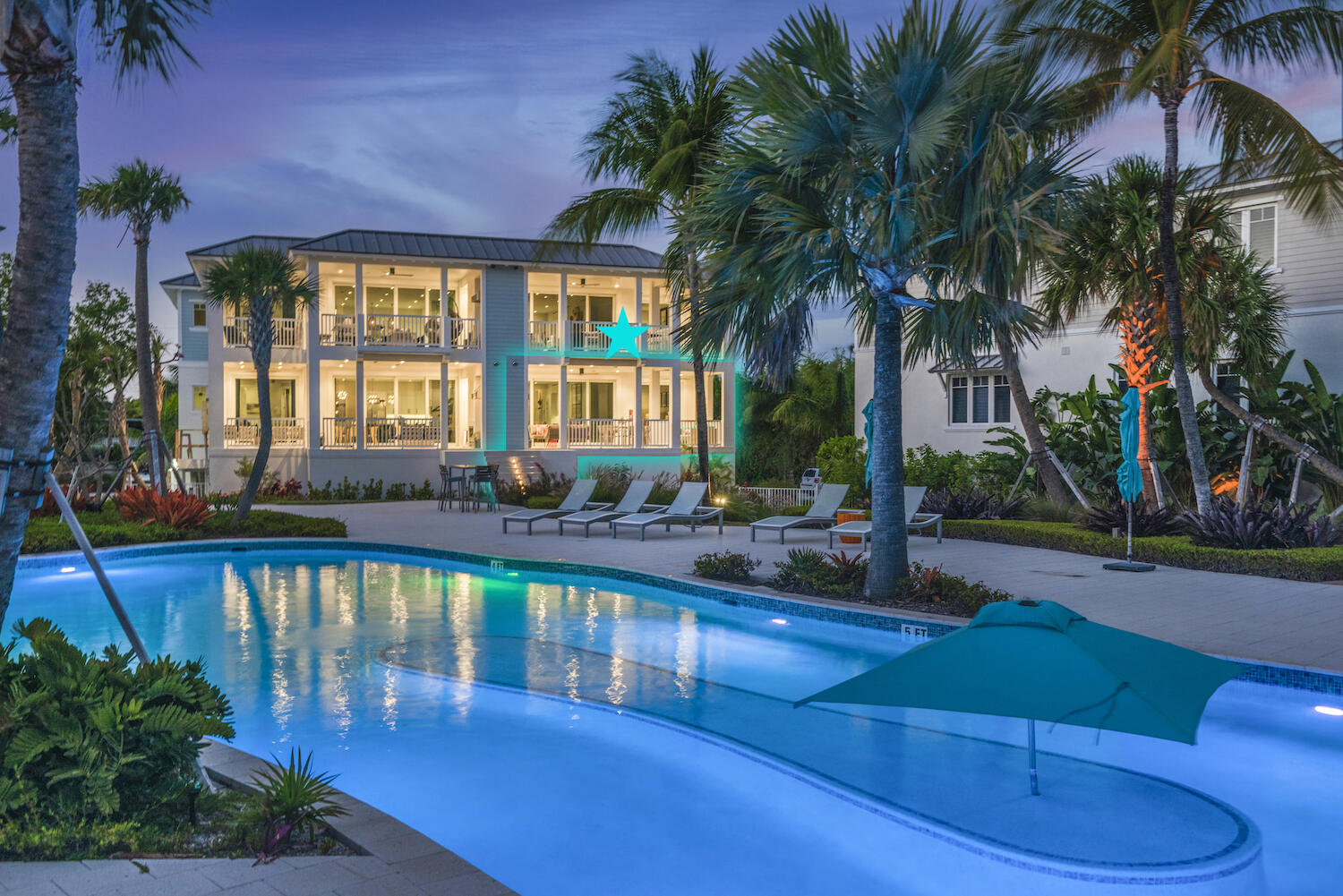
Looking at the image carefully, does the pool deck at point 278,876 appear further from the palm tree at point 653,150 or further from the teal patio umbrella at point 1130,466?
the palm tree at point 653,150

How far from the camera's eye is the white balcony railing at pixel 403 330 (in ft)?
84.6

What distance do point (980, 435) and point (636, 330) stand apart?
9.75m

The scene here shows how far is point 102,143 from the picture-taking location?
5285 millimetres

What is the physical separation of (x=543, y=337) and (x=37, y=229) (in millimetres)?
23382

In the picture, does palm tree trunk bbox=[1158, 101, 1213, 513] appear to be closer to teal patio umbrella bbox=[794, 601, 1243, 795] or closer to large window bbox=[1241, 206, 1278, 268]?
large window bbox=[1241, 206, 1278, 268]

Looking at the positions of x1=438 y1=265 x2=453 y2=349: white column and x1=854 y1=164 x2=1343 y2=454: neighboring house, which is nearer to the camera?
x1=854 y1=164 x2=1343 y2=454: neighboring house

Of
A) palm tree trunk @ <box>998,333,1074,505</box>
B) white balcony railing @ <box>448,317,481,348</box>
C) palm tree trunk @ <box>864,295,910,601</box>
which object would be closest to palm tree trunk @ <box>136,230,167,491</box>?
white balcony railing @ <box>448,317,481,348</box>

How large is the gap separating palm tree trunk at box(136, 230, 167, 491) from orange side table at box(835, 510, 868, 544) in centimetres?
1186


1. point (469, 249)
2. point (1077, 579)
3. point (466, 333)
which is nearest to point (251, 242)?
point (469, 249)

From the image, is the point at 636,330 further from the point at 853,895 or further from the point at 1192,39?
the point at 853,895

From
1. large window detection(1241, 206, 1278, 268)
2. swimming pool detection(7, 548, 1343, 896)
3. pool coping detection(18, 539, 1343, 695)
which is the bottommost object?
swimming pool detection(7, 548, 1343, 896)

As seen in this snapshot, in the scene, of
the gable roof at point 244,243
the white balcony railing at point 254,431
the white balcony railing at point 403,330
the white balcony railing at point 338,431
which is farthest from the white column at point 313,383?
the gable roof at point 244,243

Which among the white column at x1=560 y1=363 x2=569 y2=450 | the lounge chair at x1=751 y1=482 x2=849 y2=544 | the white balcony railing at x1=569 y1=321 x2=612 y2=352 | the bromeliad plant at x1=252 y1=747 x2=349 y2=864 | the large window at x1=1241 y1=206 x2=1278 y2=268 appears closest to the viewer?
the bromeliad plant at x1=252 y1=747 x2=349 y2=864

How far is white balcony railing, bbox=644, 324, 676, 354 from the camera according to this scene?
2792 centimetres
